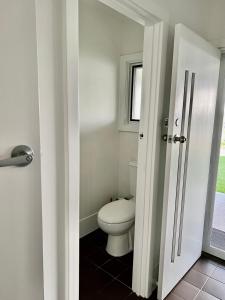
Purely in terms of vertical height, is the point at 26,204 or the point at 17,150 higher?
the point at 17,150

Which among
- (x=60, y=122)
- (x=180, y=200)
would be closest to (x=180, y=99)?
(x=180, y=200)

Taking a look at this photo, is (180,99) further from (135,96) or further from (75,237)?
(135,96)

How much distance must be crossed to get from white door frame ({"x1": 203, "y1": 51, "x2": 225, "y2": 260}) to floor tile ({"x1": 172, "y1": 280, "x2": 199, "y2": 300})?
0.48 m

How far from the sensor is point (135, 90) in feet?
8.06

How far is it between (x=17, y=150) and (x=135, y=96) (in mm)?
1924

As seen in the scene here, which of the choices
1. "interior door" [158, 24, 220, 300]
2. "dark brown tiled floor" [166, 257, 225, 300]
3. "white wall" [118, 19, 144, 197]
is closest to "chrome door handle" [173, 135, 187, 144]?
"interior door" [158, 24, 220, 300]

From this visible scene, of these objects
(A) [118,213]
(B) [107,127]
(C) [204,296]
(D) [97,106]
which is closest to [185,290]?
(C) [204,296]

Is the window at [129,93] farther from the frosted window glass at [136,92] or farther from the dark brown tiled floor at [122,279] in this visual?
the dark brown tiled floor at [122,279]

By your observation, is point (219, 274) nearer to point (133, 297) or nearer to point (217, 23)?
point (133, 297)

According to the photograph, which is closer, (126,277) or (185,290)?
(185,290)

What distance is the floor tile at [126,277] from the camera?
1733 mm

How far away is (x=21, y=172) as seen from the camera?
758 mm

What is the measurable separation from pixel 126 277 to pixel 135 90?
1.80m

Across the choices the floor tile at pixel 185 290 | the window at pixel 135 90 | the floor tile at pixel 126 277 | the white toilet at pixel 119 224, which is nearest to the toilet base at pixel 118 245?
the white toilet at pixel 119 224
